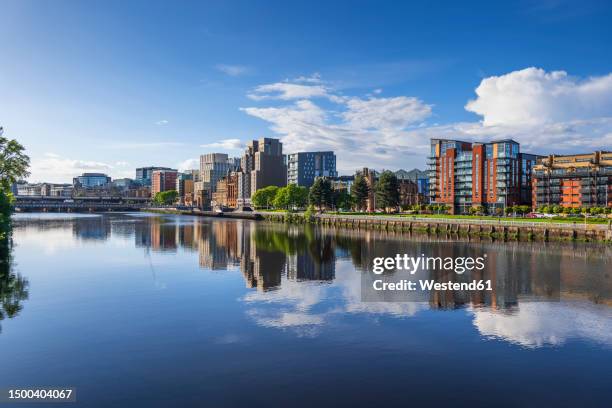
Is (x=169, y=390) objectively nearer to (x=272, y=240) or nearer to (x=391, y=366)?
(x=391, y=366)

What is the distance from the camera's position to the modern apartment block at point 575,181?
142500 millimetres

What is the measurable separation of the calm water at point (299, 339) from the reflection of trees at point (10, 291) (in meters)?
0.20

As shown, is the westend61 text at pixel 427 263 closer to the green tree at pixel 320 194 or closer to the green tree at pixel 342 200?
the green tree at pixel 320 194

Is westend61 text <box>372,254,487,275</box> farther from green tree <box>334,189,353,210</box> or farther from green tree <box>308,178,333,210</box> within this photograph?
green tree <box>334,189,353,210</box>

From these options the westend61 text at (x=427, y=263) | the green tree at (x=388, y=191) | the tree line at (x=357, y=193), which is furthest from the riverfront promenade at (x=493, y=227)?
the westend61 text at (x=427, y=263)

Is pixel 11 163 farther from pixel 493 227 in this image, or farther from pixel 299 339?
pixel 493 227

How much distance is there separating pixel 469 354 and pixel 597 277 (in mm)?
31812

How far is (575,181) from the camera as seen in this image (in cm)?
14912

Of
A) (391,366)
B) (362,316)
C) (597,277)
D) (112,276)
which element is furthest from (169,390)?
(597,277)

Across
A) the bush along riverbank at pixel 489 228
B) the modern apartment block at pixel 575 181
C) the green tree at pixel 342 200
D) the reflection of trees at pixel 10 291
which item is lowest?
the reflection of trees at pixel 10 291

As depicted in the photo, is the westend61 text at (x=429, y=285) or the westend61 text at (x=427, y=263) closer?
the westend61 text at (x=429, y=285)

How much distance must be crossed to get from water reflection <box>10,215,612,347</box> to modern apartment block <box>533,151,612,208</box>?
241ft

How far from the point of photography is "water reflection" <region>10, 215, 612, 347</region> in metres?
32.9

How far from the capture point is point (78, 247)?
81.9 meters
